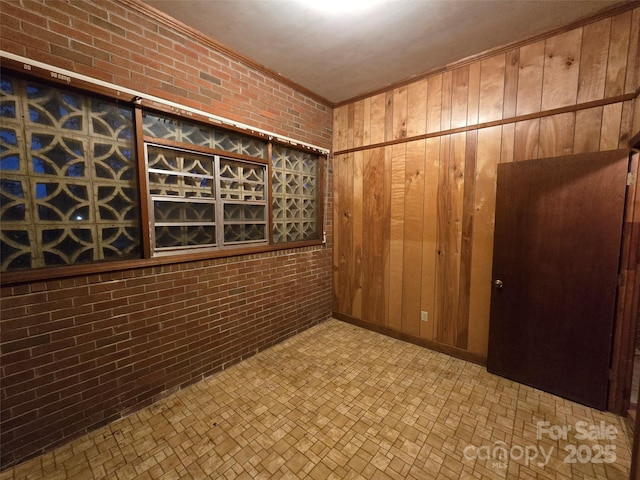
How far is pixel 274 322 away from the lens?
279 cm

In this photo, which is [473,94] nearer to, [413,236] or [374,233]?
[413,236]

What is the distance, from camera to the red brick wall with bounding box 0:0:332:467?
1.42 m

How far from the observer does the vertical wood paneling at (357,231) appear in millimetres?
3123

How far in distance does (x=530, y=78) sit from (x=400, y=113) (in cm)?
111

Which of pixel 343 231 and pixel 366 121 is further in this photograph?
pixel 343 231

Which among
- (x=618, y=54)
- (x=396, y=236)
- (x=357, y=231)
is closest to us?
(x=618, y=54)

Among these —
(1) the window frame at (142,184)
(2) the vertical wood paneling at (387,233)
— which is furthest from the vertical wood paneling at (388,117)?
(1) the window frame at (142,184)

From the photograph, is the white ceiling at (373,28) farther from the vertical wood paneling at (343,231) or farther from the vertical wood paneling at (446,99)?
the vertical wood paneling at (343,231)

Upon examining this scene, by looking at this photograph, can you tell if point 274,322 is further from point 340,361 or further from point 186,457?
point 186,457

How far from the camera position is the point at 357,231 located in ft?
10.5

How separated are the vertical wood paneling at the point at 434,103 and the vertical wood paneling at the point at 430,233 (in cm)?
14

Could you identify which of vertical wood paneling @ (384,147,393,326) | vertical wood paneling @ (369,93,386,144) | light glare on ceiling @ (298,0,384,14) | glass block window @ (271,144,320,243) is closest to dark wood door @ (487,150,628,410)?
vertical wood paneling @ (384,147,393,326)

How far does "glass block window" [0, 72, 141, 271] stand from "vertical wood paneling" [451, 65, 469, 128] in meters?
2.80

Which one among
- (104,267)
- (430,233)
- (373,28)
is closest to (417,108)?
(373,28)
